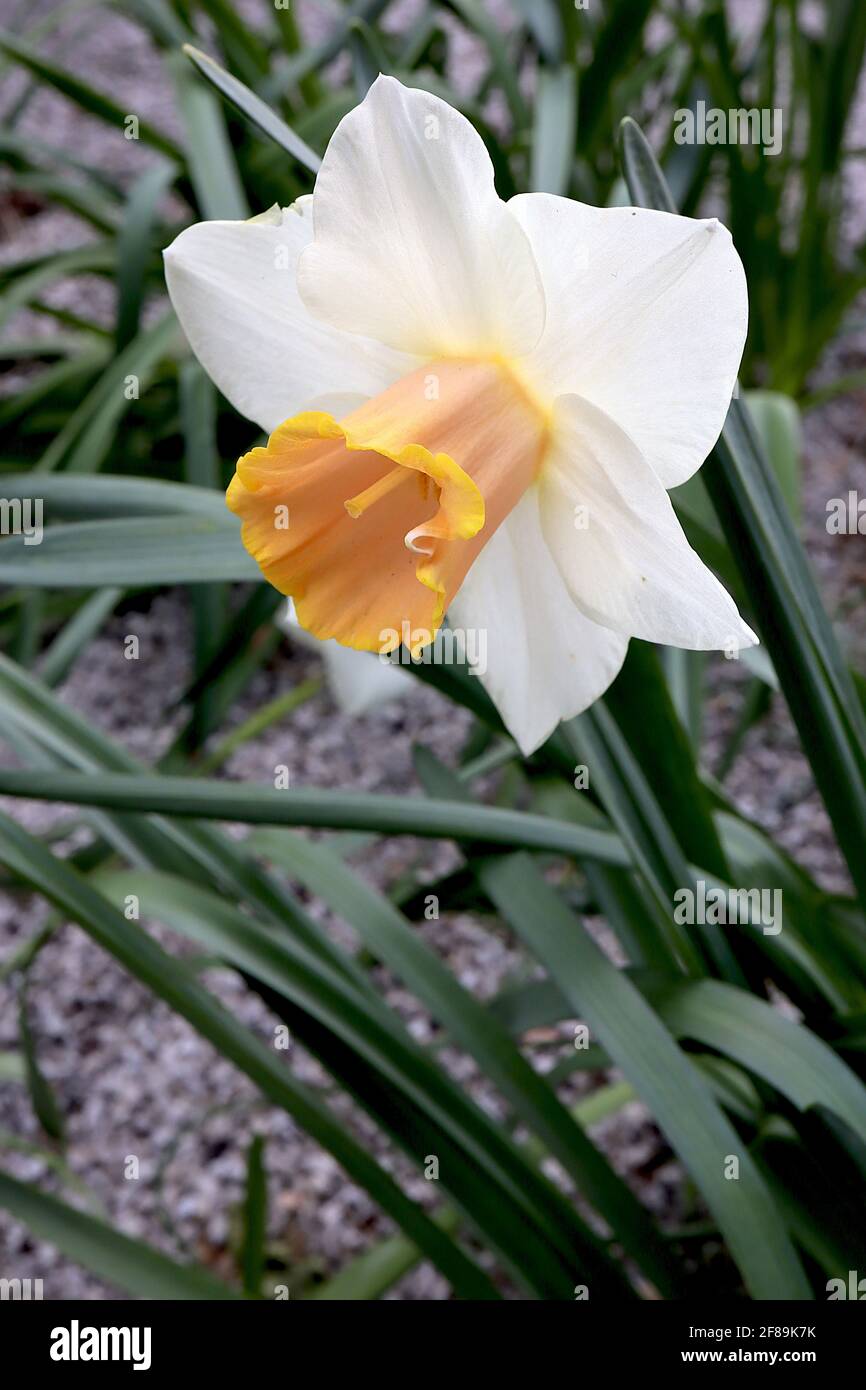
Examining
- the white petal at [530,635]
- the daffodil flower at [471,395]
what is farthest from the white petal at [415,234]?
the white petal at [530,635]

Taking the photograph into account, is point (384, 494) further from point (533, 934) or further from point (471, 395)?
point (533, 934)

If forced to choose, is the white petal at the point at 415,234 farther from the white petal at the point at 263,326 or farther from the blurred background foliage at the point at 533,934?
the blurred background foliage at the point at 533,934

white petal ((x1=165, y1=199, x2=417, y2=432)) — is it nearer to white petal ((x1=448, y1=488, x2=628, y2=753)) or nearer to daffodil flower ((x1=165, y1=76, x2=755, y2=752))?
daffodil flower ((x1=165, y1=76, x2=755, y2=752))

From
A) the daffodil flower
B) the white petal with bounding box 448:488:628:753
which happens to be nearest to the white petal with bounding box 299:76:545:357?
the daffodil flower

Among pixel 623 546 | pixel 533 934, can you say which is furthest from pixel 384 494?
pixel 533 934

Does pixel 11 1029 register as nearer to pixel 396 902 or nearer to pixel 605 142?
pixel 396 902
